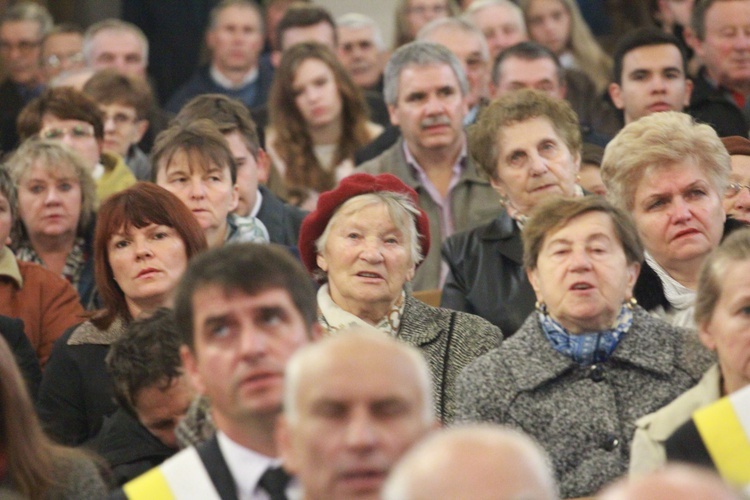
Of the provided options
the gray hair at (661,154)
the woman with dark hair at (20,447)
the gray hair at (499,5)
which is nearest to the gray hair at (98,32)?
the gray hair at (499,5)

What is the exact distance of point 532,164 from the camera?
5.63 meters

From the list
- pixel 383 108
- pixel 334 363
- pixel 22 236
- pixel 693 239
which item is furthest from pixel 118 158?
pixel 334 363

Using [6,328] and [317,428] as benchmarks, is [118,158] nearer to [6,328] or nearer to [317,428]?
[6,328]

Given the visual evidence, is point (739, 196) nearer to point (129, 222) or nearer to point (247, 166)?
point (247, 166)

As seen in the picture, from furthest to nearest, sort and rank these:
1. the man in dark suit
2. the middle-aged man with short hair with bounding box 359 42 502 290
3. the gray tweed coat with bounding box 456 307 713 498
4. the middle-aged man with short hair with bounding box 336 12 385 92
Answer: the middle-aged man with short hair with bounding box 336 12 385 92, the middle-aged man with short hair with bounding box 359 42 502 290, the man in dark suit, the gray tweed coat with bounding box 456 307 713 498

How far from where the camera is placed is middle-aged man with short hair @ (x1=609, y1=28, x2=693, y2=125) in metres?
6.95

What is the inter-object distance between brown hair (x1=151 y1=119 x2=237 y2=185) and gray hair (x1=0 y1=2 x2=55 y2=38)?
14.0 feet

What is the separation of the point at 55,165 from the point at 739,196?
280 centimetres

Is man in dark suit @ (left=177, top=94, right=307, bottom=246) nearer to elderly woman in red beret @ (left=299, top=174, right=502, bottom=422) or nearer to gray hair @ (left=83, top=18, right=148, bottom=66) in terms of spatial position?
elderly woman in red beret @ (left=299, top=174, right=502, bottom=422)

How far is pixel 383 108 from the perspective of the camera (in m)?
8.69

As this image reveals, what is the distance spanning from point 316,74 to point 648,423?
4210 mm

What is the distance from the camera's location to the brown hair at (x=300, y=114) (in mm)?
7535

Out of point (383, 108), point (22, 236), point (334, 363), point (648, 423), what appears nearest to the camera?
point (334, 363)

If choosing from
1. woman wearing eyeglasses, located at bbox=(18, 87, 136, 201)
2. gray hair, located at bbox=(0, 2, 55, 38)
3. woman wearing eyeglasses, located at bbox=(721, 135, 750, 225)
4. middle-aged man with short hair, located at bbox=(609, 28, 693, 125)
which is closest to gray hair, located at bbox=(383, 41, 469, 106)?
middle-aged man with short hair, located at bbox=(609, 28, 693, 125)
